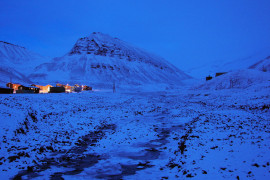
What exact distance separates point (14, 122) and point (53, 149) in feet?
18.8

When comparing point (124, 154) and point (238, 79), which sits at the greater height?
point (238, 79)

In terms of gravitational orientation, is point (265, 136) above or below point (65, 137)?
above

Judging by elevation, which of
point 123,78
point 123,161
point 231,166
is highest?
point 123,78

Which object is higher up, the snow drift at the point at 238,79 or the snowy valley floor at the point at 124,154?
the snow drift at the point at 238,79

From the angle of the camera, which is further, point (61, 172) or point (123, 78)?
point (123, 78)

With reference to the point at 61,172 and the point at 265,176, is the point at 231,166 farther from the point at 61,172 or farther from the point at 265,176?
the point at 61,172

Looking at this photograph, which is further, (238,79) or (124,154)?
(238,79)

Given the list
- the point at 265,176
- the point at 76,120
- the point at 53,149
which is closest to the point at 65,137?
the point at 53,149

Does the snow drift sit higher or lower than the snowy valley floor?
higher

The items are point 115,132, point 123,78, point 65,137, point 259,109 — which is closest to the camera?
point 65,137

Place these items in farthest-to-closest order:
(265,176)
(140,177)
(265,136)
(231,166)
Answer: (265,136), (140,177), (231,166), (265,176)

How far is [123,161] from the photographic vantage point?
A: 12133 mm

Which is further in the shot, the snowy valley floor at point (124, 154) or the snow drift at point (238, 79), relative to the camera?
the snow drift at point (238, 79)

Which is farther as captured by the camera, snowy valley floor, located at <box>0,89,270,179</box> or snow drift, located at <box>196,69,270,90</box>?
snow drift, located at <box>196,69,270,90</box>
